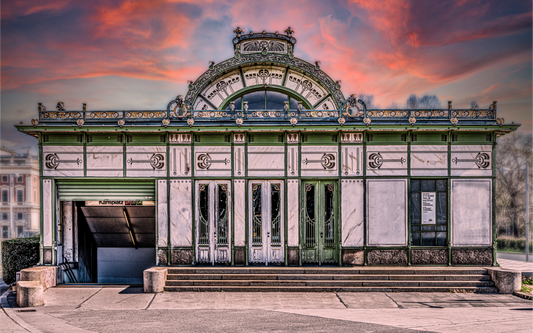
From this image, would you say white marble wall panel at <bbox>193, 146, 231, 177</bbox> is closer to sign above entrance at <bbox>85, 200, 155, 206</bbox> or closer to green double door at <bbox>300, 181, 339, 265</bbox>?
sign above entrance at <bbox>85, 200, 155, 206</bbox>

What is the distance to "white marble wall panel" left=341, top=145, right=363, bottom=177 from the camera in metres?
12.1

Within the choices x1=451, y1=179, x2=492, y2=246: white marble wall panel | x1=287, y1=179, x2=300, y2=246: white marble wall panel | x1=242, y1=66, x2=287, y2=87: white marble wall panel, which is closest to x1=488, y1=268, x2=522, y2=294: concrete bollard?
x1=451, y1=179, x2=492, y2=246: white marble wall panel

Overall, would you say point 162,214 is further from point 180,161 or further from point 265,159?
point 265,159

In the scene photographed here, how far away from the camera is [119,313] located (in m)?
9.09

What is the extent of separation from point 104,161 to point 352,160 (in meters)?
8.17

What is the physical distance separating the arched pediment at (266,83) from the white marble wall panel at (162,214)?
377cm

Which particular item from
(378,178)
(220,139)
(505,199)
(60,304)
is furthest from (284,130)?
(505,199)

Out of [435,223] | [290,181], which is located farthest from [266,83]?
[435,223]

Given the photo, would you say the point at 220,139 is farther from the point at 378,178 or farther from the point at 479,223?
the point at 479,223

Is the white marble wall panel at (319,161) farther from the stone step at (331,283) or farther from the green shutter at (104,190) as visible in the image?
the green shutter at (104,190)

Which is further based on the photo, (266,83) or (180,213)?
(266,83)

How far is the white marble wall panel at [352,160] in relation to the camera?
1210cm

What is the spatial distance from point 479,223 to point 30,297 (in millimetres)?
13434

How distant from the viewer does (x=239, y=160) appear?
12117 mm
